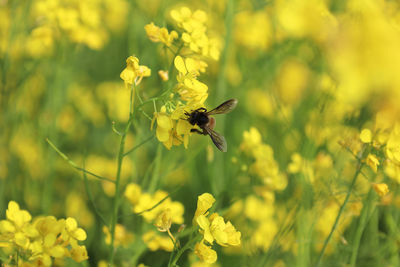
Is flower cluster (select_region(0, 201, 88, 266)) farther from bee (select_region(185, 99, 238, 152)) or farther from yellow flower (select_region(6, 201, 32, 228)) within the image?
bee (select_region(185, 99, 238, 152))

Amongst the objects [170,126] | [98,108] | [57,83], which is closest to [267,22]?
[98,108]

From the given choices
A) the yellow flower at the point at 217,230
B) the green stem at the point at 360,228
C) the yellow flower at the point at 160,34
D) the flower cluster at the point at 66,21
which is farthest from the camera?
the flower cluster at the point at 66,21

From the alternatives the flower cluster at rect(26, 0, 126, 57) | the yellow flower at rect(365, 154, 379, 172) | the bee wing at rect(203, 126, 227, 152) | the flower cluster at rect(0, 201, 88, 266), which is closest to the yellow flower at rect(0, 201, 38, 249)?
the flower cluster at rect(0, 201, 88, 266)

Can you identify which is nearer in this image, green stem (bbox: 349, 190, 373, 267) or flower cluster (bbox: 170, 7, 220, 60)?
flower cluster (bbox: 170, 7, 220, 60)

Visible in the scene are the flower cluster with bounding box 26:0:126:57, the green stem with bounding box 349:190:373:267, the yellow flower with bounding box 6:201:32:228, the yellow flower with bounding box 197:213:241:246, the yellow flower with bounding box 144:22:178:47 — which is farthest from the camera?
the flower cluster with bounding box 26:0:126:57

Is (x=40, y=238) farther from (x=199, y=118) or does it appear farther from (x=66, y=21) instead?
(x=66, y=21)

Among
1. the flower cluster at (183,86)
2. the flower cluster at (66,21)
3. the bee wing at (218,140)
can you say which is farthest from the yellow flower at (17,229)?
the flower cluster at (66,21)

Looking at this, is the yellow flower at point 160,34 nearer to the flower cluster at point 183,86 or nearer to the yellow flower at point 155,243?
the flower cluster at point 183,86

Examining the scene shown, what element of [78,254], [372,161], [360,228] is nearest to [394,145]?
[372,161]
